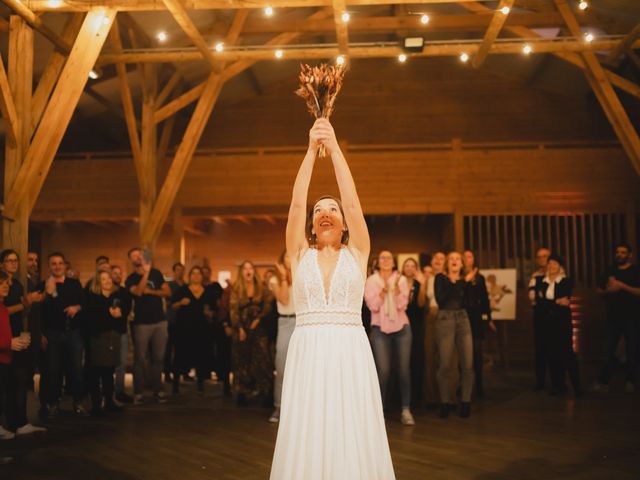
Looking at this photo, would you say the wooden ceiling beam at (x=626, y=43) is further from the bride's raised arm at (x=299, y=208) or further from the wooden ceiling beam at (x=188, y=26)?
the bride's raised arm at (x=299, y=208)

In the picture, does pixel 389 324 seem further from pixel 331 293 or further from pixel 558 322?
pixel 331 293

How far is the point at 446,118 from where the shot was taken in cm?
1549

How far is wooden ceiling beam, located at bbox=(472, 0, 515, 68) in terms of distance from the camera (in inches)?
302

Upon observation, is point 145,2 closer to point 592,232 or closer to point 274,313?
point 274,313

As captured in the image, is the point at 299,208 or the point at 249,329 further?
the point at 249,329

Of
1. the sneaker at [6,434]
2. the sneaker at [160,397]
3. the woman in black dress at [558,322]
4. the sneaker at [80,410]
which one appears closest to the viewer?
the sneaker at [6,434]

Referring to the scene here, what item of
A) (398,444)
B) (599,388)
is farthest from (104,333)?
(599,388)

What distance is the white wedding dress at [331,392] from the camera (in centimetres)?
273

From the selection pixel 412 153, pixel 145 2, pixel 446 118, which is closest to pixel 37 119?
pixel 145 2

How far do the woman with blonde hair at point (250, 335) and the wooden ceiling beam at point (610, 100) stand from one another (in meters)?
5.35

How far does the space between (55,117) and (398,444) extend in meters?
4.39

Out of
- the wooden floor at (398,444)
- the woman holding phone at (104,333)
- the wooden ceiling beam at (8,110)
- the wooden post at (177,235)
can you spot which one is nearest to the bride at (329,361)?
the wooden floor at (398,444)

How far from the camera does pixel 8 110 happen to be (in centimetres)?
673

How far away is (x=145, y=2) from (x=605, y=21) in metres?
7.46
